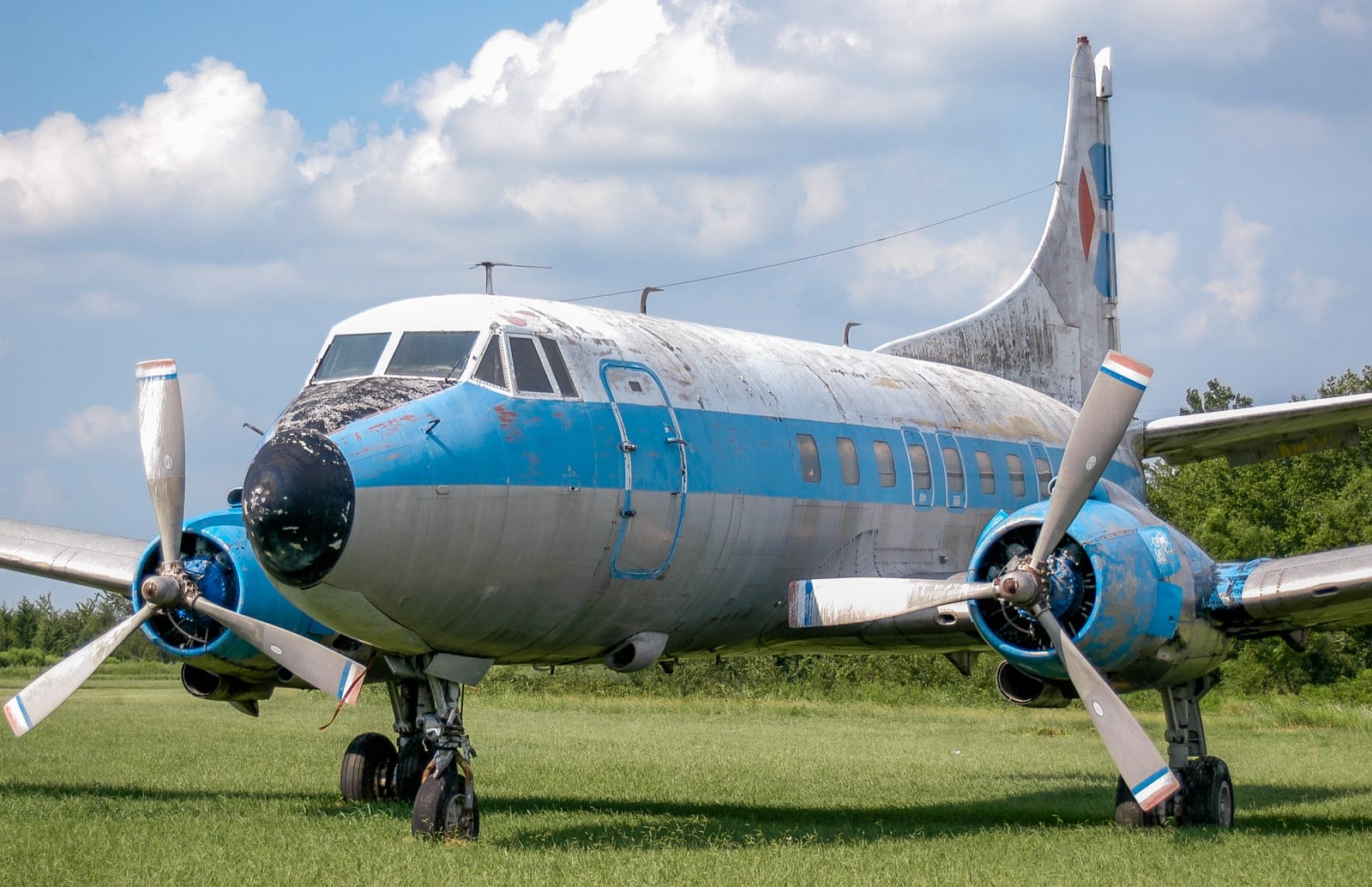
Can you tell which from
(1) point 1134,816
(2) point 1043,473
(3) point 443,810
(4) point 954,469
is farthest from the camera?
(2) point 1043,473

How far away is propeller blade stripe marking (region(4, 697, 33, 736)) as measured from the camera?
41.1ft

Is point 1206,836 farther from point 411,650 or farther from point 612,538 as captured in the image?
point 411,650

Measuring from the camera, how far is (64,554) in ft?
48.6

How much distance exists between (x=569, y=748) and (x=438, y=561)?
15.3m

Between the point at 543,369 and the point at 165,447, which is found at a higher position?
the point at 543,369

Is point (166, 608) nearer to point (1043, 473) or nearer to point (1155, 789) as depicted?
point (1155, 789)

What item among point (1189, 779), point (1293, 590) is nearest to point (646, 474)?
point (1293, 590)

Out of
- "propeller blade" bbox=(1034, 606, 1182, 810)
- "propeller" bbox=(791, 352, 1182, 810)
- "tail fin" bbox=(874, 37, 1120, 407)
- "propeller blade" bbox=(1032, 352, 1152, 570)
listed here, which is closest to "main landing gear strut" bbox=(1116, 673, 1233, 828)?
"propeller" bbox=(791, 352, 1182, 810)

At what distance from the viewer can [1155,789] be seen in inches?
451

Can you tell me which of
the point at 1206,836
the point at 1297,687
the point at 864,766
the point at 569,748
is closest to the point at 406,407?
the point at 1206,836

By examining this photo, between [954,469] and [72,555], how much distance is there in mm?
8559

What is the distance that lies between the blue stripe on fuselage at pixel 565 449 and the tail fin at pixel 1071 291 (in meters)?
5.01

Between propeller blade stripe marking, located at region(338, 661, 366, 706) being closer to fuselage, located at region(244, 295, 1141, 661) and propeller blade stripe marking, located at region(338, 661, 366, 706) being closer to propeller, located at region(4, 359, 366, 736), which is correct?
propeller, located at region(4, 359, 366, 736)

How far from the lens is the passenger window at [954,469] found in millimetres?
14820
